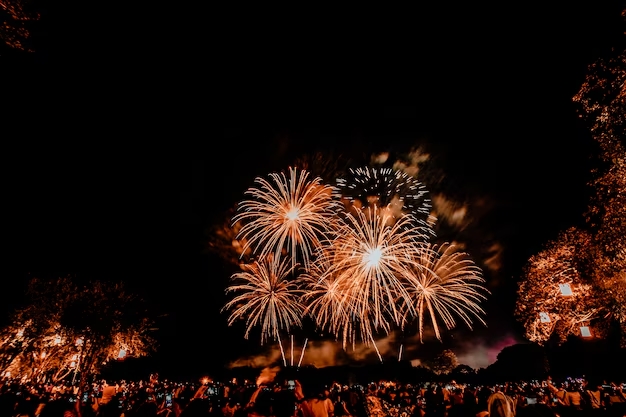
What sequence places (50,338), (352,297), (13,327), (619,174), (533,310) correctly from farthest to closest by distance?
1. (50,338)
2. (13,327)
3. (533,310)
4. (352,297)
5. (619,174)

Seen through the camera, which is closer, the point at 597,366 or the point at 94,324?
the point at 94,324

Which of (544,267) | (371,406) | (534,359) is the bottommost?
(371,406)

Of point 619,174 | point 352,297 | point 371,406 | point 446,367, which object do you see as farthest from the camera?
point 446,367

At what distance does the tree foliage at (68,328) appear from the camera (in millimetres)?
27734

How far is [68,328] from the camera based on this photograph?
91.4 feet

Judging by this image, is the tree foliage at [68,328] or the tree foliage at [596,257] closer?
the tree foliage at [596,257]

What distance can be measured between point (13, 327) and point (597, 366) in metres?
52.0

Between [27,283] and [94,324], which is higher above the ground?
[27,283]

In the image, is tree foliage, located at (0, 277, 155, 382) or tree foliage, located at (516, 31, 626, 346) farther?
tree foliage, located at (0, 277, 155, 382)

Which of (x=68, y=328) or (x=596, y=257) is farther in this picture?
(x=68, y=328)

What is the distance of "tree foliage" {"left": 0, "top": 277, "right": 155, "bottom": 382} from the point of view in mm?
27734

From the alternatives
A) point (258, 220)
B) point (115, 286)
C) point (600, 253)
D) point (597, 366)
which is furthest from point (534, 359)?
point (115, 286)

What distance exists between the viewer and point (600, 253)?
17891 millimetres

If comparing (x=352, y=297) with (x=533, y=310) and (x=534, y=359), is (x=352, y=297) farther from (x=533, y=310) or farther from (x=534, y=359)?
(x=534, y=359)
